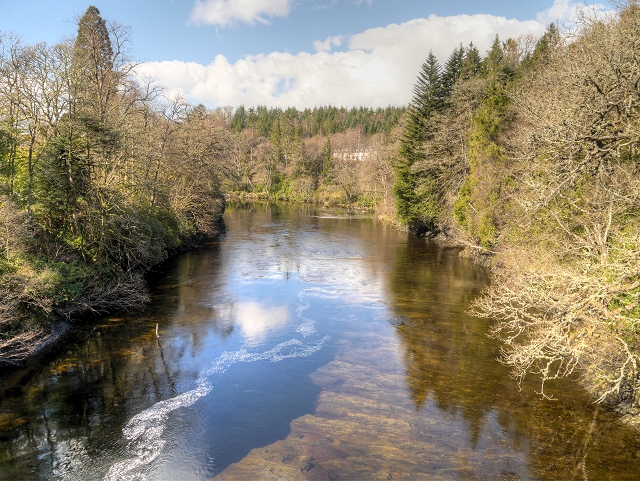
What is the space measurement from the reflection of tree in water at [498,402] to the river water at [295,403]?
46 mm

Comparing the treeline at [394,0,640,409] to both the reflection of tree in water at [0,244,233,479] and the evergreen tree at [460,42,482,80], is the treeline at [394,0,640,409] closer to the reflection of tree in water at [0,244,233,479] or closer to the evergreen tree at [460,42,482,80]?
the evergreen tree at [460,42,482,80]

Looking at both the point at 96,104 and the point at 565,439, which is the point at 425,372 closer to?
the point at 565,439

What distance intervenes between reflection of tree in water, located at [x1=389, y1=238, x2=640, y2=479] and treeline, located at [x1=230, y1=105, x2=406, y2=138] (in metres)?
79.8

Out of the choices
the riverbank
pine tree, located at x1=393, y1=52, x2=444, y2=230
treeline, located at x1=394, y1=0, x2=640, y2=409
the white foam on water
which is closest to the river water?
the white foam on water

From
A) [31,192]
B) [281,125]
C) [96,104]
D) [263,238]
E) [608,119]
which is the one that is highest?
[281,125]

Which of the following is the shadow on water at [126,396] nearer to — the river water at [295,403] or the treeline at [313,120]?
the river water at [295,403]

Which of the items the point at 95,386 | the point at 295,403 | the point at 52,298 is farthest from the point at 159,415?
the point at 52,298

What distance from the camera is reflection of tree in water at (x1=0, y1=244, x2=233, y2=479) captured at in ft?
31.2

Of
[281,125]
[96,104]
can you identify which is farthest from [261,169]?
[96,104]

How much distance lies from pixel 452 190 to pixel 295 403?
2779cm

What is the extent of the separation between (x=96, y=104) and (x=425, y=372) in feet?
64.4

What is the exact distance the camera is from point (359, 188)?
7094 cm

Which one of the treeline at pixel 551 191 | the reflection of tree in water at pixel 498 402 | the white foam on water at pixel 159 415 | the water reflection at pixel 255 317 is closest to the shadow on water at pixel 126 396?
the white foam on water at pixel 159 415

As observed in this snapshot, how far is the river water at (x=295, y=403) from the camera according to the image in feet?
30.6
